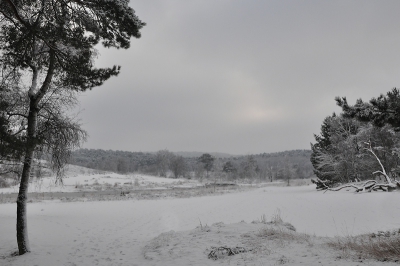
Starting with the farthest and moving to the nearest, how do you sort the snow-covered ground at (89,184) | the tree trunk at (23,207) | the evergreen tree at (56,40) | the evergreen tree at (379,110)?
the snow-covered ground at (89,184), the tree trunk at (23,207), the evergreen tree at (379,110), the evergreen tree at (56,40)

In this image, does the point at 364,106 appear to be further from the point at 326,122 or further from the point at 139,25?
the point at 326,122

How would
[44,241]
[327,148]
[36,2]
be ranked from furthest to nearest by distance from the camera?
[327,148], [44,241], [36,2]

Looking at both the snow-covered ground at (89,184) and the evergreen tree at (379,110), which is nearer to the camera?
the evergreen tree at (379,110)

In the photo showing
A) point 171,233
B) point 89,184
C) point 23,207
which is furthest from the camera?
point 89,184

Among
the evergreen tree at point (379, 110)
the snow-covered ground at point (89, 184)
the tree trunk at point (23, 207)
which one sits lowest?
the snow-covered ground at point (89, 184)

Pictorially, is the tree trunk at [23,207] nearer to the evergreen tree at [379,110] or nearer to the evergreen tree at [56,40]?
the evergreen tree at [56,40]

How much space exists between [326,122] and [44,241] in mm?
34341

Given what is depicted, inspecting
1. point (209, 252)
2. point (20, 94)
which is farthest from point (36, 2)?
point (209, 252)

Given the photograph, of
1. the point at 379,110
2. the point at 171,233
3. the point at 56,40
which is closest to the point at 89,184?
the point at 171,233

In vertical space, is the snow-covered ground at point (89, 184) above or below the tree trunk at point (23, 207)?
below

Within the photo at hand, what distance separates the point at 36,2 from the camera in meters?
6.20

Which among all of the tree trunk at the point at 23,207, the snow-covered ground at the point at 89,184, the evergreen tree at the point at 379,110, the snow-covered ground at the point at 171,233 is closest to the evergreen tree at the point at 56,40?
the tree trunk at the point at 23,207

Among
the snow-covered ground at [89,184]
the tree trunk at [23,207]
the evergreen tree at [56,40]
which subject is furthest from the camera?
the snow-covered ground at [89,184]

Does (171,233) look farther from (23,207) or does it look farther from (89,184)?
(89,184)
